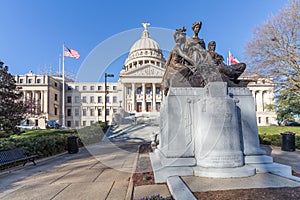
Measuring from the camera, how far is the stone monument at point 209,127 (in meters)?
4.46

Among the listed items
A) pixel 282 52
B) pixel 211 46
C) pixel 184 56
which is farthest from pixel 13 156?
pixel 282 52

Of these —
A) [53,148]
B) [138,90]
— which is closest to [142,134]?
[53,148]

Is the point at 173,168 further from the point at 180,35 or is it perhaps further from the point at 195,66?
the point at 180,35

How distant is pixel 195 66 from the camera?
586 centimetres

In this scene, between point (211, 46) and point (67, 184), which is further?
point (211, 46)

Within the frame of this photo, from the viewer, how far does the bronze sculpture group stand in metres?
5.69

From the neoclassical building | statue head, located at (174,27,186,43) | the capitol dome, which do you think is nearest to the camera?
statue head, located at (174,27,186,43)

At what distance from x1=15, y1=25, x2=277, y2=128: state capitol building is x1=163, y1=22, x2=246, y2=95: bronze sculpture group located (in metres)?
44.9

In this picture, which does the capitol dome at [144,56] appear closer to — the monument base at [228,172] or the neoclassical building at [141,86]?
the neoclassical building at [141,86]

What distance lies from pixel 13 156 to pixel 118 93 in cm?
6185

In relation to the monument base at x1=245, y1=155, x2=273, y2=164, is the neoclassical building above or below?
above

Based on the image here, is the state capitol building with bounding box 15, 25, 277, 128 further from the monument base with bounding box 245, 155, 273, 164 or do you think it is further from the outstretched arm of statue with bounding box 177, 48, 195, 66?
the monument base with bounding box 245, 155, 273, 164

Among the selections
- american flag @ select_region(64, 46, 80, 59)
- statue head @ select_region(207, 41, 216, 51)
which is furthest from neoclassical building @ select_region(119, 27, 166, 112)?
statue head @ select_region(207, 41, 216, 51)

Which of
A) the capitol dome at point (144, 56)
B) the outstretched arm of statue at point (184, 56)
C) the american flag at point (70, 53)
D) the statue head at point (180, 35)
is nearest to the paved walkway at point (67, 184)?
the outstretched arm of statue at point (184, 56)
